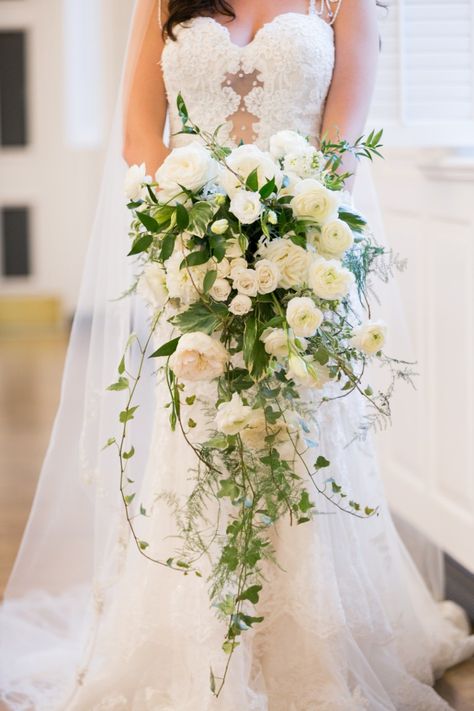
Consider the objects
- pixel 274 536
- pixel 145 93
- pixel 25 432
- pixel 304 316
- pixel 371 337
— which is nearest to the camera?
pixel 304 316

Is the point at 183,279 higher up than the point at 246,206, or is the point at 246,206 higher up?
the point at 246,206

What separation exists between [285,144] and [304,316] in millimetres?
371

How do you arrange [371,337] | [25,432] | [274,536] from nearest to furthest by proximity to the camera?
1. [371,337]
2. [274,536]
3. [25,432]

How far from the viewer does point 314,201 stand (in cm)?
213

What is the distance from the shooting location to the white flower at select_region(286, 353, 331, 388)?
2.06 m

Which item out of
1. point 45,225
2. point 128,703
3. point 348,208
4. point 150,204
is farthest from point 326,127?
point 45,225

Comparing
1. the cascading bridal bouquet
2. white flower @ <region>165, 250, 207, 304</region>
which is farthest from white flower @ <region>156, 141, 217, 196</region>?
white flower @ <region>165, 250, 207, 304</region>

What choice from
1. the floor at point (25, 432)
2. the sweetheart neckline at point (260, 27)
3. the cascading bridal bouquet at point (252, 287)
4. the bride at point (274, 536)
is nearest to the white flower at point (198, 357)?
the cascading bridal bouquet at point (252, 287)

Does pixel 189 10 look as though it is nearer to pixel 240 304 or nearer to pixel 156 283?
pixel 156 283

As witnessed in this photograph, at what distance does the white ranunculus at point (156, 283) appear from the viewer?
2.27 meters

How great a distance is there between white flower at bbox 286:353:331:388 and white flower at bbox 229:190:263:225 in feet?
0.81

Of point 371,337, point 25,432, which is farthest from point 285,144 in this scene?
point 25,432

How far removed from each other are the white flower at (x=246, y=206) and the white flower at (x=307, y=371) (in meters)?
0.25

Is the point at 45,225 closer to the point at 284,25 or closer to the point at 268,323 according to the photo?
the point at 284,25
